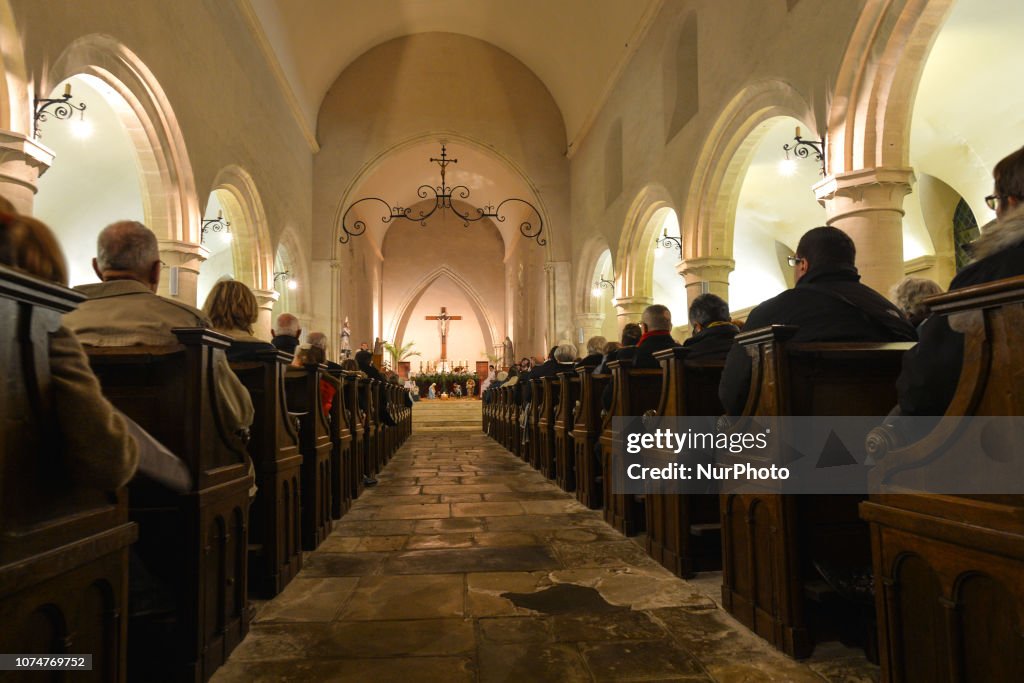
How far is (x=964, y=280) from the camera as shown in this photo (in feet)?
5.18

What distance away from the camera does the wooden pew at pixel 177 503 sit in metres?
2.01

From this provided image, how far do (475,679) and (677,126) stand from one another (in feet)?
28.8

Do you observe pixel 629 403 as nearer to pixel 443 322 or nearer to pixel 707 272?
pixel 707 272

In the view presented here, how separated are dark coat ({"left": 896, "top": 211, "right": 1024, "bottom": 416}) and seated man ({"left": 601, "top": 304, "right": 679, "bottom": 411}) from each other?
7.98ft

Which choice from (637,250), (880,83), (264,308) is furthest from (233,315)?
(637,250)

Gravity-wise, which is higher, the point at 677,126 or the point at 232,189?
the point at 677,126

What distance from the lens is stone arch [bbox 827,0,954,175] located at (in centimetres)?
513

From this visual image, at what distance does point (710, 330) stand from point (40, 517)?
2.97 meters

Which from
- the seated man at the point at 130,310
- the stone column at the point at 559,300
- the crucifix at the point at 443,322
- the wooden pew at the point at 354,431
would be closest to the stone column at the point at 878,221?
the wooden pew at the point at 354,431

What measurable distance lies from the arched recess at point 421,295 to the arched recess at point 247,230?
44.7 ft

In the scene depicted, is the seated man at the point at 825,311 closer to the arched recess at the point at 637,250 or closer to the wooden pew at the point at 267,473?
the wooden pew at the point at 267,473

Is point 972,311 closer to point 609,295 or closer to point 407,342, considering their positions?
point 609,295

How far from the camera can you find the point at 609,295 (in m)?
15.6

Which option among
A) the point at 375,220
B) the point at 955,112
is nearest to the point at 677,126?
the point at 955,112
